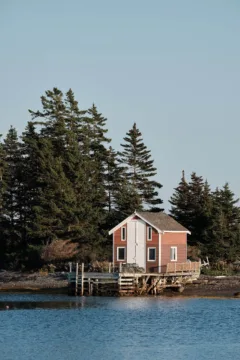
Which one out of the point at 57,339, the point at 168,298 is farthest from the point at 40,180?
the point at 57,339

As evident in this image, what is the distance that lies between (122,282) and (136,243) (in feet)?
20.7

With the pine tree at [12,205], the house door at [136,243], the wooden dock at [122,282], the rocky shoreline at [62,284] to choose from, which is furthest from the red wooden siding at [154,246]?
the pine tree at [12,205]

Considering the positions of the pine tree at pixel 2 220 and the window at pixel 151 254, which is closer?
the window at pixel 151 254

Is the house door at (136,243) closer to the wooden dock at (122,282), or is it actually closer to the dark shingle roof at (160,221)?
the dark shingle roof at (160,221)

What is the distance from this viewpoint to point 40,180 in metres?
87.2

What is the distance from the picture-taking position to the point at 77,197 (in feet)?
288

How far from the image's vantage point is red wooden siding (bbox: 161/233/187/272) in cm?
7293

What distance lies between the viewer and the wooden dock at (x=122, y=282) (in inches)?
2672

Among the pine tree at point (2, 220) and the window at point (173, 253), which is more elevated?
the pine tree at point (2, 220)

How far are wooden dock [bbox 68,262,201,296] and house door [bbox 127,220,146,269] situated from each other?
3054 mm

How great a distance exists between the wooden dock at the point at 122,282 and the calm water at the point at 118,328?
6.44ft

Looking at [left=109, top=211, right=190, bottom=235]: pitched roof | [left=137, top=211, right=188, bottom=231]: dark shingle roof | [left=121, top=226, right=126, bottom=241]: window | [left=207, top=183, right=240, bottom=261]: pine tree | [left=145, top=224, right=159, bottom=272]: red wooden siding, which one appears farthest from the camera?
[left=207, top=183, right=240, bottom=261]: pine tree

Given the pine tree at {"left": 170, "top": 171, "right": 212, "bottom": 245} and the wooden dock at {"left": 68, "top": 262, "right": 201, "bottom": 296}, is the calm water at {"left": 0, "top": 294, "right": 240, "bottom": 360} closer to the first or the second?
the wooden dock at {"left": 68, "top": 262, "right": 201, "bottom": 296}

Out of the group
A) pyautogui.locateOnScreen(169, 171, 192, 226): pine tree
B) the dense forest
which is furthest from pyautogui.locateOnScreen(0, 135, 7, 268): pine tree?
pyautogui.locateOnScreen(169, 171, 192, 226): pine tree
